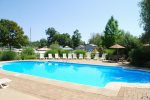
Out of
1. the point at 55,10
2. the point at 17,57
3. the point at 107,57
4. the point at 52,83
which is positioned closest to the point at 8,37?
the point at 17,57

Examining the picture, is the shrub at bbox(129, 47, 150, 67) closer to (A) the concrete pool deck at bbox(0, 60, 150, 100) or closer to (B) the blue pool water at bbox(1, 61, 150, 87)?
(B) the blue pool water at bbox(1, 61, 150, 87)

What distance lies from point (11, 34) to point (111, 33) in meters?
20.9

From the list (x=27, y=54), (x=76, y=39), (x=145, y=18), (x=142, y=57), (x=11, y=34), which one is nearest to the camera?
(x=142, y=57)

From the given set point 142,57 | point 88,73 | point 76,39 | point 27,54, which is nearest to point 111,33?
point 27,54

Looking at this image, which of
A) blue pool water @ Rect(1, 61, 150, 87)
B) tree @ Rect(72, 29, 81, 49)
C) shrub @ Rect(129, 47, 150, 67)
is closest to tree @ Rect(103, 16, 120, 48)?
blue pool water @ Rect(1, 61, 150, 87)

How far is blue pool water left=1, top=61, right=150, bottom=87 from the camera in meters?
12.7

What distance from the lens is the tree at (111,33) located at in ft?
115

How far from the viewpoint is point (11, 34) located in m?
42.7

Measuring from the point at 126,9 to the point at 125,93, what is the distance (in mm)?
15044

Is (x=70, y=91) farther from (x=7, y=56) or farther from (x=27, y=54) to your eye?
(x=27, y=54)

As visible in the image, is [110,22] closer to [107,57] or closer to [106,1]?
[107,57]

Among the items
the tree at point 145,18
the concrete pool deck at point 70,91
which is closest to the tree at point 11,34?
the tree at point 145,18

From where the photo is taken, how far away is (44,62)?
21.7 m

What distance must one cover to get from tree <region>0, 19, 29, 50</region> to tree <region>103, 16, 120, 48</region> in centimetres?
1807
